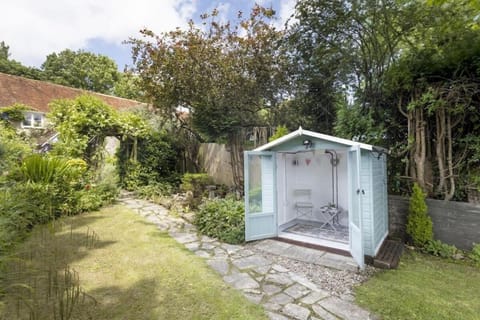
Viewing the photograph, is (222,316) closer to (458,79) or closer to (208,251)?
(208,251)

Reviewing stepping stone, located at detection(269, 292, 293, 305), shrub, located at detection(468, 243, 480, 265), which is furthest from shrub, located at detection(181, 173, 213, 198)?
shrub, located at detection(468, 243, 480, 265)

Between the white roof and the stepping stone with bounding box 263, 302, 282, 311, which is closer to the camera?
the stepping stone with bounding box 263, 302, 282, 311

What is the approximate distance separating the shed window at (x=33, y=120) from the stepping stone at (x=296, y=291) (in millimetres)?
17421

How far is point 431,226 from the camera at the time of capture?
430 centimetres

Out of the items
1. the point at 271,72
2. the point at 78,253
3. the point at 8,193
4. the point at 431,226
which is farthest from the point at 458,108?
the point at 8,193

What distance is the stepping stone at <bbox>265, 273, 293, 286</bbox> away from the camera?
3.06 meters

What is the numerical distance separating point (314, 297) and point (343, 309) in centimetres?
33

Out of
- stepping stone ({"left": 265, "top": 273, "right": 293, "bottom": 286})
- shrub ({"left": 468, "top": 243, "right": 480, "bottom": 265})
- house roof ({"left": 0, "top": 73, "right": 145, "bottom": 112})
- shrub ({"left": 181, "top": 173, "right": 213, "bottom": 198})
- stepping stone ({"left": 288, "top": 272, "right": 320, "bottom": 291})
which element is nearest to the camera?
stepping stone ({"left": 288, "top": 272, "right": 320, "bottom": 291})

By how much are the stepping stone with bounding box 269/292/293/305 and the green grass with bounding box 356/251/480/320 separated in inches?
31.4

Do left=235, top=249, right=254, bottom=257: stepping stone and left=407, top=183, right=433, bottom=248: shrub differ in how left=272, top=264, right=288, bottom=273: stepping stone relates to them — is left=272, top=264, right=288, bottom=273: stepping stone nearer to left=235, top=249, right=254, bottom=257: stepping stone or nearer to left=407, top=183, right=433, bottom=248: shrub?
left=235, top=249, right=254, bottom=257: stepping stone

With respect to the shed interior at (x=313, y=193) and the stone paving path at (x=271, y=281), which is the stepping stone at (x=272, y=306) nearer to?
the stone paving path at (x=271, y=281)

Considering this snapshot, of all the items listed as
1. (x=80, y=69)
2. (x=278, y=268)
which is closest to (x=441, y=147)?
(x=278, y=268)

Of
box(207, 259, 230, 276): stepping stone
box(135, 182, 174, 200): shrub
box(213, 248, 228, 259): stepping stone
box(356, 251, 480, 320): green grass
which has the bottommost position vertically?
box(356, 251, 480, 320): green grass

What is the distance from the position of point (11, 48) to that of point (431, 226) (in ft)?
→ 114
